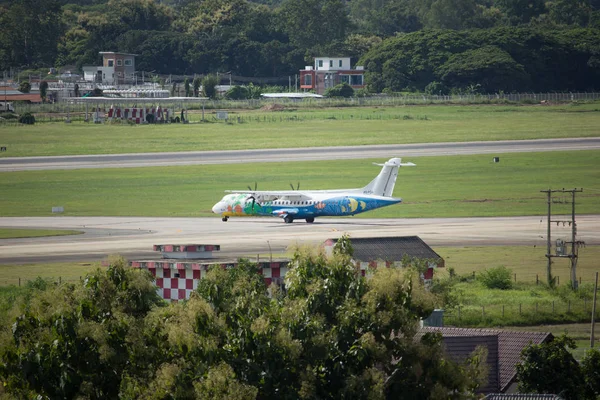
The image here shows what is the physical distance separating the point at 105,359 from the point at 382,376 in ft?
19.9

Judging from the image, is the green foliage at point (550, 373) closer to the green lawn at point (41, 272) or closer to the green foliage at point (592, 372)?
the green foliage at point (592, 372)

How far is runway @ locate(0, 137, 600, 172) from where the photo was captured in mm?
126375

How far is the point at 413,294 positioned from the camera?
81.8 feet

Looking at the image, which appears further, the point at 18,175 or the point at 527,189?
the point at 18,175

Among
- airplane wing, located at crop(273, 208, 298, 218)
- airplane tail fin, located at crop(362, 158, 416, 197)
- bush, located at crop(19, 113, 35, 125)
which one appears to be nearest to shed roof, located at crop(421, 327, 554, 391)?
airplane tail fin, located at crop(362, 158, 416, 197)

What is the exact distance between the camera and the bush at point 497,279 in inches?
2172

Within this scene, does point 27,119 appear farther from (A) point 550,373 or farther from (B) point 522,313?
(A) point 550,373

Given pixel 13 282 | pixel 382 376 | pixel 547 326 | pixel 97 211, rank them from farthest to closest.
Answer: pixel 97 211 < pixel 13 282 < pixel 547 326 < pixel 382 376

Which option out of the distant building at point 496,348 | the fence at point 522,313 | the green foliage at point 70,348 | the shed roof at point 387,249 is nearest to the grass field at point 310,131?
the fence at point 522,313

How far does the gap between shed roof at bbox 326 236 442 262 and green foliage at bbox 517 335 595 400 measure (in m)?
14.3

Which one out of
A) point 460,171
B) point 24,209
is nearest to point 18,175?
point 24,209

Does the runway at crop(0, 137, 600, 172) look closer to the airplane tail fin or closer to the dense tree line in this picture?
the airplane tail fin

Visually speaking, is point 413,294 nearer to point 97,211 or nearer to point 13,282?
point 13,282

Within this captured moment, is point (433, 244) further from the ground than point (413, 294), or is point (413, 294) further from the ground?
point (413, 294)
